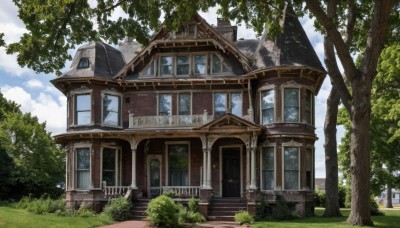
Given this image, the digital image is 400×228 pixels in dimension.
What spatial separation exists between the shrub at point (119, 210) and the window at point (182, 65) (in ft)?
25.4

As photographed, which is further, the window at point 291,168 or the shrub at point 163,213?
the window at point 291,168

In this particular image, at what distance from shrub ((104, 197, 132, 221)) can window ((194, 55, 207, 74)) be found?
26.6 feet

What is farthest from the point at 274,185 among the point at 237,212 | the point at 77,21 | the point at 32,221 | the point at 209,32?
the point at 77,21

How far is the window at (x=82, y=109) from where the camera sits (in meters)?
27.6

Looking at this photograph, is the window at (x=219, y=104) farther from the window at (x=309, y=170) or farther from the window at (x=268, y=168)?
the window at (x=309, y=170)

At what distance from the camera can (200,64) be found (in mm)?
28078

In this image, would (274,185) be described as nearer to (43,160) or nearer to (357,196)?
(357,196)

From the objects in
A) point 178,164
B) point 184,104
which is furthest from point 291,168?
point 184,104

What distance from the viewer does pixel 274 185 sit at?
2556 cm

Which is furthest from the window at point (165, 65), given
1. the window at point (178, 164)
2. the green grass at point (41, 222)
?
the green grass at point (41, 222)

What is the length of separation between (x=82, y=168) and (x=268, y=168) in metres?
9.75

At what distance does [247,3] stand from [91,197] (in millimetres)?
12930

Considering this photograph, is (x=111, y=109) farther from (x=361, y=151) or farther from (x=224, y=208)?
(x=361, y=151)

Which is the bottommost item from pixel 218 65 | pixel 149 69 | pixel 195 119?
pixel 195 119
